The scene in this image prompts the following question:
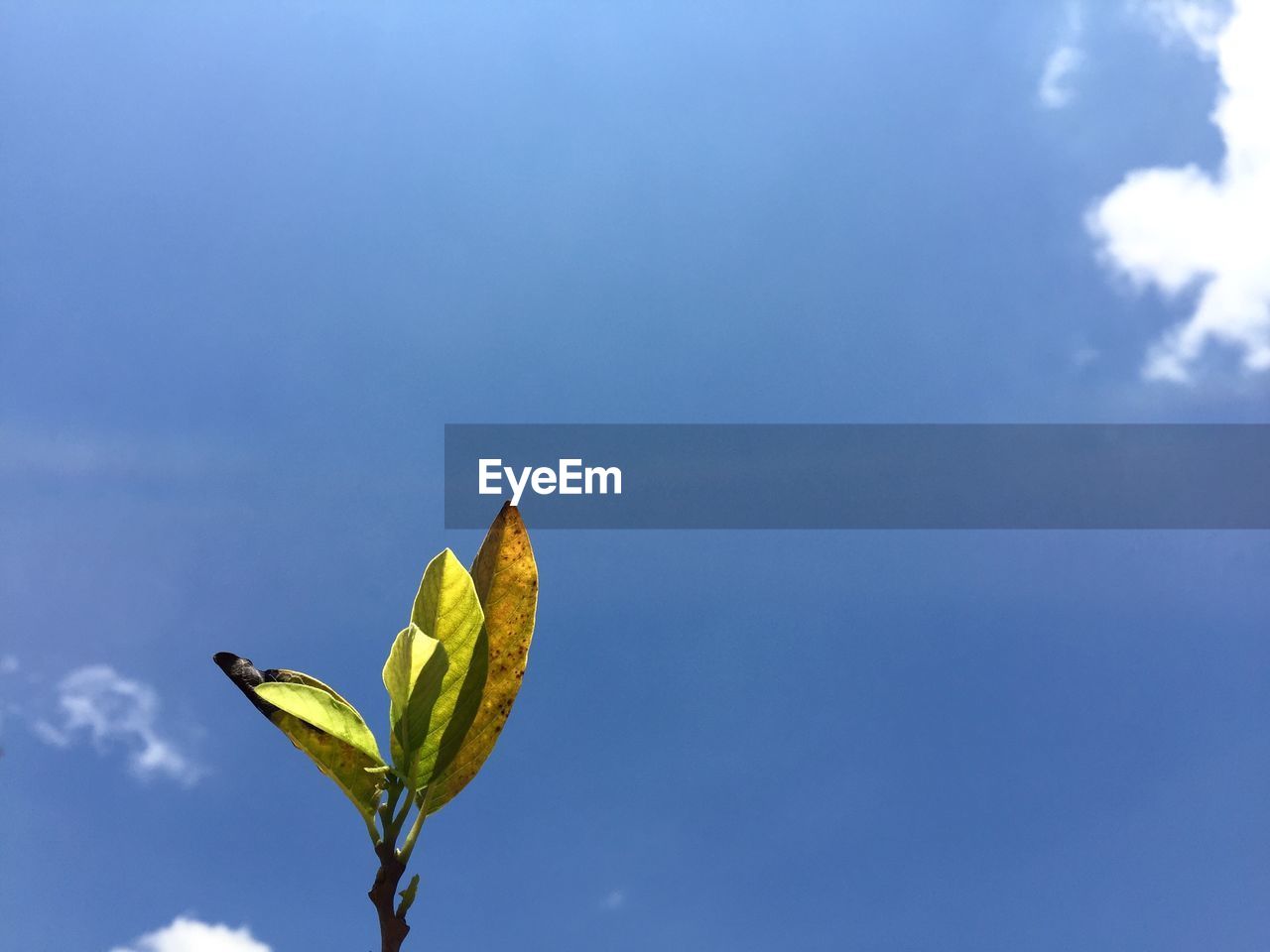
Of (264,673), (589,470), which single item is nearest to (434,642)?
(264,673)

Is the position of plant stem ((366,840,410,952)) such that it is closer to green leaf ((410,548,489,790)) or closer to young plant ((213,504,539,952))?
young plant ((213,504,539,952))

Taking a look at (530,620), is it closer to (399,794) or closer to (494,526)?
(494,526)

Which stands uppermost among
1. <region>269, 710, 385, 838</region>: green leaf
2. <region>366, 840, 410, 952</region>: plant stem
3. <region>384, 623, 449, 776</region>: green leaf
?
<region>384, 623, 449, 776</region>: green leaf

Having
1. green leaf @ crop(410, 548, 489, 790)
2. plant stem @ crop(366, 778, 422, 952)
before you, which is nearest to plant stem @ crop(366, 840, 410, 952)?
plant stem @ crop(366, 778, 422, 952)

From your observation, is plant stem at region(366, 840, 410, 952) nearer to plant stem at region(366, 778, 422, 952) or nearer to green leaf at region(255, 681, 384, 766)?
plant stem at region(366, 778, 422, 952)

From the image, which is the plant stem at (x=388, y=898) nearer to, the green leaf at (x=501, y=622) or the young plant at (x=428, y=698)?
the young plant at (x=428, y=698)

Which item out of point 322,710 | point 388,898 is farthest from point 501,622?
point 388,898

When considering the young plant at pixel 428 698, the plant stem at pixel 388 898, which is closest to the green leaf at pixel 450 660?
the young plant at pixel 428 698

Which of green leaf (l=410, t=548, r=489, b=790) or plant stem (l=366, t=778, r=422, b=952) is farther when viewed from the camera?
green leaf (l=410, t=548, r=489, b=790)

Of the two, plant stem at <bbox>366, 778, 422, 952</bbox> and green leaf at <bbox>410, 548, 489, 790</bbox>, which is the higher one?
green leaf at <bbox>410, 548, 489, 790</bbox>
